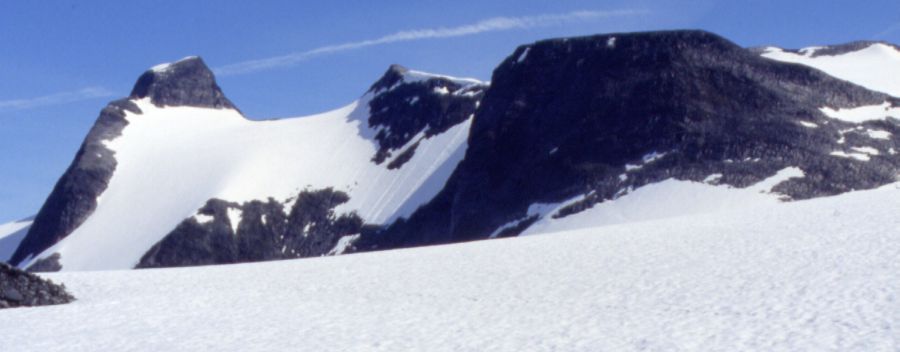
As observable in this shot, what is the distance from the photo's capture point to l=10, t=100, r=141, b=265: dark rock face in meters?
113

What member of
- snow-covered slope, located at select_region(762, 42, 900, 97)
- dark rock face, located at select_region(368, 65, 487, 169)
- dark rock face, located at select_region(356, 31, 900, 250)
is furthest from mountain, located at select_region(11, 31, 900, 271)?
snow-covered slope, located at select_region(762, 42, 900, 97)

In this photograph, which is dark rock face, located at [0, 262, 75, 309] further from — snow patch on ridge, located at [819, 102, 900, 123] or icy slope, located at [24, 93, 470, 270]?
icy slope, located at [24, 93, 470, 270]

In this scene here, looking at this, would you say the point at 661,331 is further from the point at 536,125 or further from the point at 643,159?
the point at 536,125

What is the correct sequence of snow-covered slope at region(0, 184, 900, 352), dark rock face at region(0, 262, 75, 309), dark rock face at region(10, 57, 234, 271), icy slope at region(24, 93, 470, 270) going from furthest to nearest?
1. dark rock face at region(10, 57, 234, 271)
2. icy slope at region(24, 93, 470, 270)
3. dark rock face at region(0, 262, 75, 309)
4. snow-covered slope at region(0, 184, 900, 352)

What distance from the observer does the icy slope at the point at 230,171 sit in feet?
340

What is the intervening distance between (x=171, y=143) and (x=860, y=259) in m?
117

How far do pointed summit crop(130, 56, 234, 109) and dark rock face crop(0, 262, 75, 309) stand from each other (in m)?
120

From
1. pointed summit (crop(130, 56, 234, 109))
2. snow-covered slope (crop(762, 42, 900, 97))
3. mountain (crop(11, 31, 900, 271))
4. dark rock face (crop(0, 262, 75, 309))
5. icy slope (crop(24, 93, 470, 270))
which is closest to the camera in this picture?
dark rock face (crop(0, 262, 75, 309))

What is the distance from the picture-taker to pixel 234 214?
349 feet

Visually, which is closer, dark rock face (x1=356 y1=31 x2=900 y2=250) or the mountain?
dark rock face (x1=356 y1=31 x2=900 y2=250)

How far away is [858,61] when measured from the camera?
302 ft

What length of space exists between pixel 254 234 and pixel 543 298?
86.2 meters

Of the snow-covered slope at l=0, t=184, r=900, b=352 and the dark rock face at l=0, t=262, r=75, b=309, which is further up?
the dark rock face at l=0, t=262, r=75, b=309

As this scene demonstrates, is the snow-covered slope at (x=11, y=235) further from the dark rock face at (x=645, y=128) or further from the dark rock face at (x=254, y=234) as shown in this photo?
the dark rock face at (x=645, y=128)
